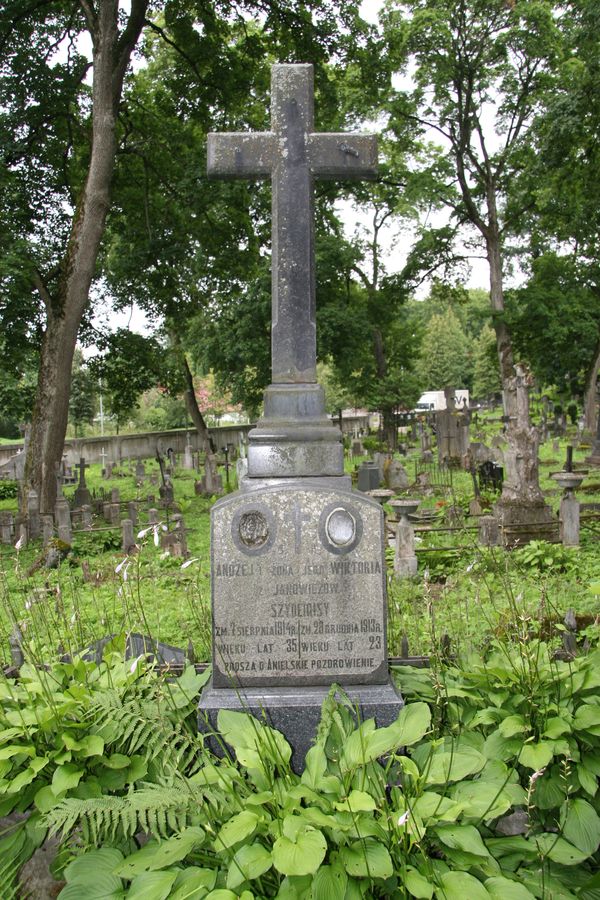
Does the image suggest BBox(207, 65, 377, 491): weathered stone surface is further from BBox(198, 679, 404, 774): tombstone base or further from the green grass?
BBox(198, 679, 404, 774): tombstone base

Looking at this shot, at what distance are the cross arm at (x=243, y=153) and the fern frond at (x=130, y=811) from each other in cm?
381

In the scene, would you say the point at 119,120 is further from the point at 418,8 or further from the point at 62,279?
the point at 418,8

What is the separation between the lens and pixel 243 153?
474cm

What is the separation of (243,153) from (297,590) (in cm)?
296

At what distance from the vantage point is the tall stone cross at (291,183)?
184 inches

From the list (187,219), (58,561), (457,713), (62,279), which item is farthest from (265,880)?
(187,219)

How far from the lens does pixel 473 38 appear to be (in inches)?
814

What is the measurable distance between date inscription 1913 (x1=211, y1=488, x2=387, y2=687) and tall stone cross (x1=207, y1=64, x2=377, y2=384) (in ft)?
4.02

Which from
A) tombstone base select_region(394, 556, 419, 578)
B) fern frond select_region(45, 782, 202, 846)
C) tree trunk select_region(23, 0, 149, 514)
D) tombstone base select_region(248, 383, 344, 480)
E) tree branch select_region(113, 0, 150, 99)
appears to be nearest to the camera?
fern frond select_region(45, 782, 202, 846)

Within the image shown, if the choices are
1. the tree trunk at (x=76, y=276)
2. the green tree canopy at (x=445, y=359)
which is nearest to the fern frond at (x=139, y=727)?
the tree trunk at (x=76, y=276)

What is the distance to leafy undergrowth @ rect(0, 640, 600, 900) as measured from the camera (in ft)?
8.11

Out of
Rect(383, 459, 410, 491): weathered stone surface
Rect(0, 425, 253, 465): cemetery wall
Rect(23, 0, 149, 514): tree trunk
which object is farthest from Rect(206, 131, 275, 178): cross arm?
Rect(0, 425, 253, 465): cemetery wall

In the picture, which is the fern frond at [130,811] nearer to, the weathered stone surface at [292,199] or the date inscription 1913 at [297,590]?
the date inscription 1913 at [297,590]

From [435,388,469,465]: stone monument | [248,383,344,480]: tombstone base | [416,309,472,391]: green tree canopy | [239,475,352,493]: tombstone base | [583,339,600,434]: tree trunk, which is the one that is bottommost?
[239,475,352,493]: tombstone base
